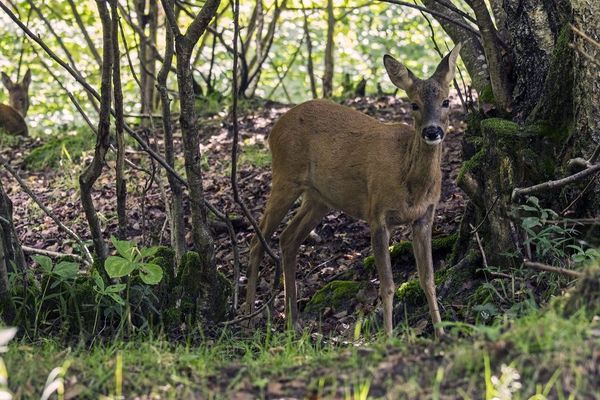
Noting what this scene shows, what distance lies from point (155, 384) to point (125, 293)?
1.81m

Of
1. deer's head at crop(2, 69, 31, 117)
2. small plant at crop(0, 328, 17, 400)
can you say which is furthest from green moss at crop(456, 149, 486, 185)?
deer's head at crop(2, 69, 31, 117)

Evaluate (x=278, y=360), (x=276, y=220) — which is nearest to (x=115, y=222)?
(x=276, y=220)

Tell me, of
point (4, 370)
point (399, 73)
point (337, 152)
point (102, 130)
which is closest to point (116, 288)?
point (102, 130)

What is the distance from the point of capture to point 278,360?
14.6 ft

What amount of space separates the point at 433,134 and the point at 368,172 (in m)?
0.88

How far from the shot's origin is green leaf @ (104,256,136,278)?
213 inches

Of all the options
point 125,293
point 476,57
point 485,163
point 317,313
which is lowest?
point 317,313

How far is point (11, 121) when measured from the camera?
12.1 metres

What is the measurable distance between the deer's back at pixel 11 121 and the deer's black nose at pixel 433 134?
734 cm

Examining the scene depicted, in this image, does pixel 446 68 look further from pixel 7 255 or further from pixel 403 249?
pixel 7 255

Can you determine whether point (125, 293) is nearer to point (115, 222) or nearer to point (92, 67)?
point (115, 222)

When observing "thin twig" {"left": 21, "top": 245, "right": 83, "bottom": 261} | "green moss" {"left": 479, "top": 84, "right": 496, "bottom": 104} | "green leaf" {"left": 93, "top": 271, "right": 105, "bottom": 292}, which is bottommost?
"thin twig" {"left": 21, "top": 245, "right": 83, "bottom": 261}

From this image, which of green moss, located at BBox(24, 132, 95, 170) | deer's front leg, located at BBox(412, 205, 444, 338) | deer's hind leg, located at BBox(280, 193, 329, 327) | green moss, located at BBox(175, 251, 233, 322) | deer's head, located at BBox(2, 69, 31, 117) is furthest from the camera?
deer's head, located at BBox(2, 69, 31, 117)

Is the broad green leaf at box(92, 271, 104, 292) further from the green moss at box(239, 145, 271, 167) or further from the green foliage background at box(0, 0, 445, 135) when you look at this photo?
the green foliage background at box(0, 0, 445, 135)
